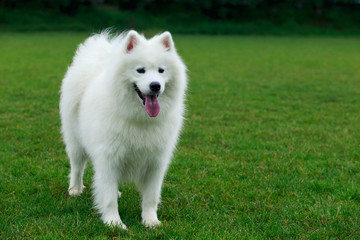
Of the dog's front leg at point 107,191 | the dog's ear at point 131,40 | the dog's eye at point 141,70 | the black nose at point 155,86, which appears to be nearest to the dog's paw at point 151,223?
the dog's front leg at point 107,191

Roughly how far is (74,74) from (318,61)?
14614 millimetres

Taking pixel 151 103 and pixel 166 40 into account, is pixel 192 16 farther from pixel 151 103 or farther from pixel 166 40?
pixel 151 103

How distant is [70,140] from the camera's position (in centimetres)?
426

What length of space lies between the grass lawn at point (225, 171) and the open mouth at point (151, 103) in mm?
926

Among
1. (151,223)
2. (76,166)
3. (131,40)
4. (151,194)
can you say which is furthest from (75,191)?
(131,40)

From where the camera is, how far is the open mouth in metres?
3.30

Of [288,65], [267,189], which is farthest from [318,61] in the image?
Result: [267,189]

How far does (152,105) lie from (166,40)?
1.87ft

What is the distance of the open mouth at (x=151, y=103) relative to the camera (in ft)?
10.8

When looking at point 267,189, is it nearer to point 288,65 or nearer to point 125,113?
point 125,113

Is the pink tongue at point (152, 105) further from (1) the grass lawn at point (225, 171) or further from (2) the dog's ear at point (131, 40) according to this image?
(1) the grass lawn at point (225, 171)

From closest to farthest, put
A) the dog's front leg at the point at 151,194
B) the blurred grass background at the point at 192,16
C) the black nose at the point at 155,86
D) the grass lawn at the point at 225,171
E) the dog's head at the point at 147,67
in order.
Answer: the black nose at the point at 155,86, the dog's head at the point at 147,67, the grass lawn at the point at 225,171, the dog's front leg at the point at 151,194, the blurred grass background at the point at 192,16

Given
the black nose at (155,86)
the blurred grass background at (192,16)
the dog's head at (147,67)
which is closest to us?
the black nose at (155,86)

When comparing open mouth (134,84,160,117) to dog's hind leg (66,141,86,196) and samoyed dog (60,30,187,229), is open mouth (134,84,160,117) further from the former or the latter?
dog's hind leg (66,141,86,196)
